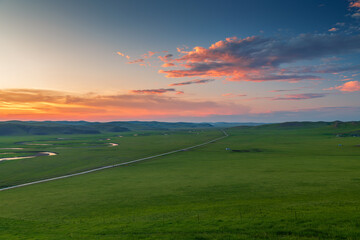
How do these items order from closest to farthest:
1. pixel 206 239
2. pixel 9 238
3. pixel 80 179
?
pixel 206 239
pixel 9 238
pixel 80 179

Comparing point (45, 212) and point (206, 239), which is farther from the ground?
point (206, 239)

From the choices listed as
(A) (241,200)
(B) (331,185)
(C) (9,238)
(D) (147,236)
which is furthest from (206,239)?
(B) (331,185)

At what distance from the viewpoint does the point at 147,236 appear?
16531 millimetres

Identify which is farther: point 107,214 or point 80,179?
point 80,179

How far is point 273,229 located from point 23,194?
34113mm

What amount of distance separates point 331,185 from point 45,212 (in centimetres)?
3343

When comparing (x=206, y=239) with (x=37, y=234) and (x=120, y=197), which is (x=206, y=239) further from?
(x=120, y=197)

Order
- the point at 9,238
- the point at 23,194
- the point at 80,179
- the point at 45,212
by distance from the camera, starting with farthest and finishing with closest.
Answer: the point at 80,179 → the point at 23,194 → the point at 45,212 → the point at 9,238

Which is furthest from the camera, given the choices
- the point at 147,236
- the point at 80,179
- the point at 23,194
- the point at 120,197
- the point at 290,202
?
the point at 80,179

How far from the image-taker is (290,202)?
76.3ft

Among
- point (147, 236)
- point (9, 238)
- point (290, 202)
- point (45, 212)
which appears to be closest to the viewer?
point (147, 236)

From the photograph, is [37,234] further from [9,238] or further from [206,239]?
[206,239]

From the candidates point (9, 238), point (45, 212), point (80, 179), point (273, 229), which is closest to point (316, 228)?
point (273, 229)

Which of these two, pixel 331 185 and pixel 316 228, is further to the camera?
pixel 331 185
